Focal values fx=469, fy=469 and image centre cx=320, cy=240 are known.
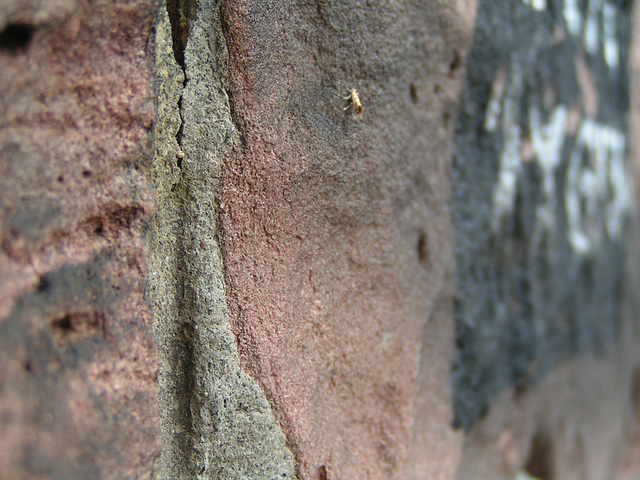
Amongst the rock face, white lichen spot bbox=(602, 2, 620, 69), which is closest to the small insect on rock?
the rock face

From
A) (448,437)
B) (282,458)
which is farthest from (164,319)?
(448,437)

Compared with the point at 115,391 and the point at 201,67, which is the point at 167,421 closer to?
the point at 115,391

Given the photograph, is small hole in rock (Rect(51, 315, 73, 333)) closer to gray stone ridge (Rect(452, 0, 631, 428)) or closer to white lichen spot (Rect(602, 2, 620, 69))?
gray stone ridge (Rect(452, 0, 631, 428))

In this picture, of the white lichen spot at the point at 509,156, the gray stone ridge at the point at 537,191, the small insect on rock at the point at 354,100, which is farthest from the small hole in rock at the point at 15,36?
the white lichen spot at the point at 509,156

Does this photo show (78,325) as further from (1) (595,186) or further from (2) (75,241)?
(1) (595,186)

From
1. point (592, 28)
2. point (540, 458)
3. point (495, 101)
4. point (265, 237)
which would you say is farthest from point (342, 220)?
point (592, 28)

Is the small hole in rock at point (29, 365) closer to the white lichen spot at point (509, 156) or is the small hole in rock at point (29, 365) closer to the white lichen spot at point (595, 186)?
the white lichen spot at point (509, 156)
